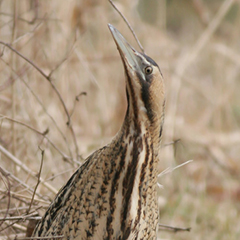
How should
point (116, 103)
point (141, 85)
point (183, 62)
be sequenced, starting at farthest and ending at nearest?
1. point (183, 62)
2. point (116, 103)
3. point (141, 85)

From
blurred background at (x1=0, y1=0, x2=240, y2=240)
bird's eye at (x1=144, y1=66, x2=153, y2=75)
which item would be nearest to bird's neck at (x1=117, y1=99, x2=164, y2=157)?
bird's eye at (x1=144, y1=66, x2=153, y2=75)

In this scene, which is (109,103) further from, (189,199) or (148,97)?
(148,97)

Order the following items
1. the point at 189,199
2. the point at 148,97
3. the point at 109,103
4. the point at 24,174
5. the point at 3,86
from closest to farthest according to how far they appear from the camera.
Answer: the point at 148,97 → the point at 24,174 → the point at 3,86 → the point at 189,199 → the point at 109,103

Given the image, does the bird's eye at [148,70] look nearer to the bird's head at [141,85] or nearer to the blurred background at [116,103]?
the bird's head at [141,85]

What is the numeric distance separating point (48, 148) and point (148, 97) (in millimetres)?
1886

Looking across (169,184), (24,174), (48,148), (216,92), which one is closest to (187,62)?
(216,92)

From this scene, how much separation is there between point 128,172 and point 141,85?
0.33 metres

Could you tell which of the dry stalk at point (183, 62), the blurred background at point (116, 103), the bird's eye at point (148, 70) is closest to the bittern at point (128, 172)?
the bird's eye at point (148, 70)

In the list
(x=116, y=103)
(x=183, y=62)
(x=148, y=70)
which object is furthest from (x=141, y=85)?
(x=183, y=62)

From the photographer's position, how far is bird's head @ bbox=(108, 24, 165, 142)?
1.91 m

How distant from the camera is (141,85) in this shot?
1.91 metres

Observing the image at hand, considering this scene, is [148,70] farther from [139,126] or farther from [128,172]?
[128,172]

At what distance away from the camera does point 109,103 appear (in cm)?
518

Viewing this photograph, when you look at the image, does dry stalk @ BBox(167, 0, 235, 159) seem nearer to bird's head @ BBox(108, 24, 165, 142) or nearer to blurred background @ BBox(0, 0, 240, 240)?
blurred background @ BBox(0, 0, 240, 240)
